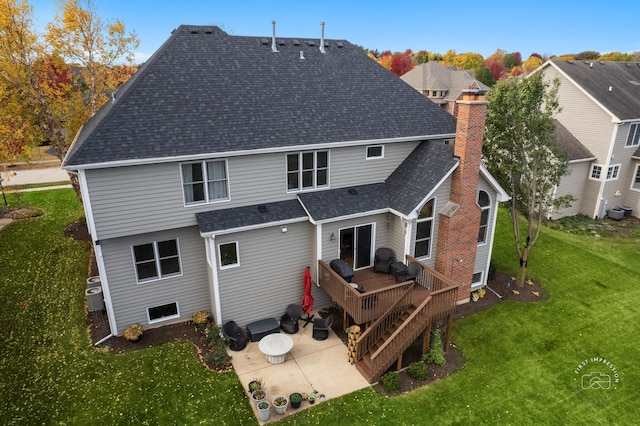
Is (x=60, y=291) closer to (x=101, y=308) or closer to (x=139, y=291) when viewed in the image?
(x=101, y=308)

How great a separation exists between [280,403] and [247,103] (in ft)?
34.9

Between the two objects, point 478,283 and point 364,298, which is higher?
point 364,298

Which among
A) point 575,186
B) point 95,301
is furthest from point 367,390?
point 575,186

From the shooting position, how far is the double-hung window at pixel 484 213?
16753 mm

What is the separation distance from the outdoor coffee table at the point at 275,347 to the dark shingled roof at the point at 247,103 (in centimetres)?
665

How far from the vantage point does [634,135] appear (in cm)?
2736

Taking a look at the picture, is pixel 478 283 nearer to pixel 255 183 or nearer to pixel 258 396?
pixel 255 183

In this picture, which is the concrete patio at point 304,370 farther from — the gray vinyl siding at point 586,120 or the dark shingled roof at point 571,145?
the gray vinyl siding at point 586,120

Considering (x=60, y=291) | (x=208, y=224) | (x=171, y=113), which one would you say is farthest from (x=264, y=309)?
(x=60, y=291)

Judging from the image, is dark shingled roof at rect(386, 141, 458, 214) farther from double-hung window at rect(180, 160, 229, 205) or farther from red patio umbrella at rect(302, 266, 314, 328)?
double-hung window at rect(180, 160, 229, 205)

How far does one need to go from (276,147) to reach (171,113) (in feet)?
12.6

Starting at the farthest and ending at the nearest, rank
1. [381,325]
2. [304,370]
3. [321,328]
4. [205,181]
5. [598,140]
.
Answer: [598,140] → [321,328] → [205,181] → [381,325] → [304,370]

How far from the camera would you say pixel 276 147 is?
14.5m

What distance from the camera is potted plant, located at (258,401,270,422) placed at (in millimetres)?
11156
